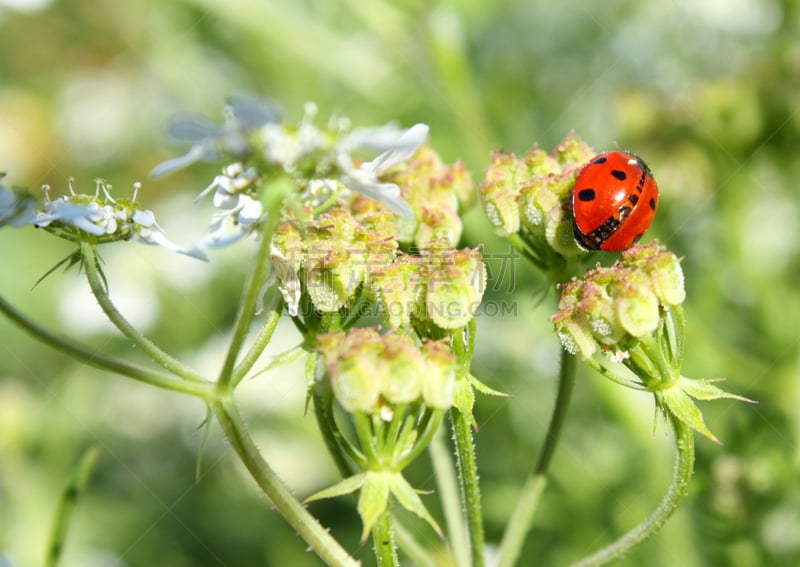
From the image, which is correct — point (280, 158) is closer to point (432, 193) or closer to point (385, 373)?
point (385, 373)

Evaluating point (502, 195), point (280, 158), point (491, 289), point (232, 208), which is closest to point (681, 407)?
point (502, 195)

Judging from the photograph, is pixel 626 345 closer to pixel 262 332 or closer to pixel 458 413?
pixel 458 413

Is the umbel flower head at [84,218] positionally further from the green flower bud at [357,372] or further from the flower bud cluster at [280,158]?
the green flower bud at [357,372]

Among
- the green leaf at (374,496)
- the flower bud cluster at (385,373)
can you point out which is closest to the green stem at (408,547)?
the green leaf at (374,496)

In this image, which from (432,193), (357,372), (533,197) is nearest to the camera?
(357,372)

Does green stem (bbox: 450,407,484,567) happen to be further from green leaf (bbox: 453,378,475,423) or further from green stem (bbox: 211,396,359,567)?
green stem (bbox: 211,396,359,567)

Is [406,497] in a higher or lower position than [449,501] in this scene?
higher
